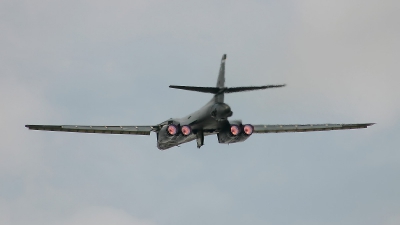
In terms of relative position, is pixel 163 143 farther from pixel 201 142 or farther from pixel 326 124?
pixel 326 124

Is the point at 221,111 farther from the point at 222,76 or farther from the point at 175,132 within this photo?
the point at 175,132

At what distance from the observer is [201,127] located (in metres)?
77.6

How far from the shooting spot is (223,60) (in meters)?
80.1

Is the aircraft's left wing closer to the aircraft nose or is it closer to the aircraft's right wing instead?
the aircraft nose

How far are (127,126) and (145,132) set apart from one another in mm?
2081

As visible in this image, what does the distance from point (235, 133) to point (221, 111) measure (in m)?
5.15

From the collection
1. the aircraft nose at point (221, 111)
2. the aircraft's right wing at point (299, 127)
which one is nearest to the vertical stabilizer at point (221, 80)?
the aircraft nose at point (221, 111)

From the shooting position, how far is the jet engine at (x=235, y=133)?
7769cm

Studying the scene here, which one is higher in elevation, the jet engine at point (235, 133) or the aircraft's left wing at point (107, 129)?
the aircraft's left wing at point (107, 129)

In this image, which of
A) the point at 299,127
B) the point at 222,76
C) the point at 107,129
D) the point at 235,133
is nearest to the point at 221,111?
the point at 235,133

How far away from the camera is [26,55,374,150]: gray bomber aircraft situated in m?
74.2

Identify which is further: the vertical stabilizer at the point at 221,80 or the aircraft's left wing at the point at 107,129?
the aircraft's left wing at the point at 107,129

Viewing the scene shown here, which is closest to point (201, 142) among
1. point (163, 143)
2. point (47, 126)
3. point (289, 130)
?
point (163, 143)

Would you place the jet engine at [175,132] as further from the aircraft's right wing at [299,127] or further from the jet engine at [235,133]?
the aircraft's right wing at [299,127]
